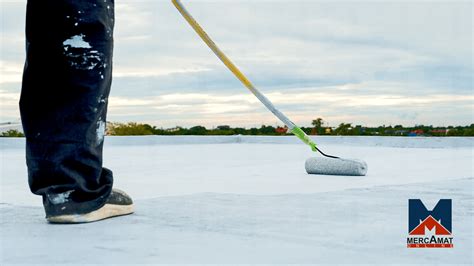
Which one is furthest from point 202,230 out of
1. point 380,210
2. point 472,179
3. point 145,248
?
point 472,179

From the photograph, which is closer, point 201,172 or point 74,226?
point 74,226

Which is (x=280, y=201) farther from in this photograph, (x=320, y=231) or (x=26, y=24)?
(x=26, y=24)

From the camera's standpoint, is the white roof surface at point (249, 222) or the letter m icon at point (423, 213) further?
the letter m icon at point (423, 213)

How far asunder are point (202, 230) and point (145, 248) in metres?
0.27

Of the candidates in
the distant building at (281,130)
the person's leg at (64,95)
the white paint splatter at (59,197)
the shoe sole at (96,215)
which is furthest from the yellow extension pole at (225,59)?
the distant building at (281,130)

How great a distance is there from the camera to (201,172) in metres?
4.19

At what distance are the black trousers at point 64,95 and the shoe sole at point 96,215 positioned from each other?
0.02m

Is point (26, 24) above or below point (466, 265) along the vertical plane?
above

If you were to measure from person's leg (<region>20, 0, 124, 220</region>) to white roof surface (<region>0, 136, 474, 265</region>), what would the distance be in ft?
0.44

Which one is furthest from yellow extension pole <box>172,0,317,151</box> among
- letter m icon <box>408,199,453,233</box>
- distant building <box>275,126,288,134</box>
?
distant building <box>275,126,288,134</box>

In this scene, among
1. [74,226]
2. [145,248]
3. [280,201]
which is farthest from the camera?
[280,201]

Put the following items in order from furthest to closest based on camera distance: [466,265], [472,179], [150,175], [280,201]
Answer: [150,175], [472,179], [280,201], [466,265]

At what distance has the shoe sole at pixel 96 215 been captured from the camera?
220 cm

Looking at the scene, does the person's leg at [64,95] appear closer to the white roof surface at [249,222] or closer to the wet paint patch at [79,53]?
the wet paint patch at [79,53]
